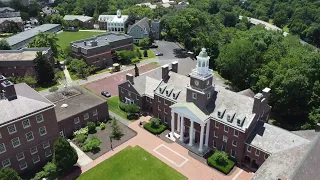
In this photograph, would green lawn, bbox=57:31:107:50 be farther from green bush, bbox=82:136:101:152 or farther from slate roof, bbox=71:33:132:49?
green bush, bbox=82:136:101:152

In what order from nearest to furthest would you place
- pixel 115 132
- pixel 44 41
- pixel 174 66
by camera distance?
pixel 115 132 < pixel 174 66 < pixel 44 41

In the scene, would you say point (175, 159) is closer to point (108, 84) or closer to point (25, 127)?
point (25, 127)

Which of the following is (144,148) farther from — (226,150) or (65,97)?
(65,97)

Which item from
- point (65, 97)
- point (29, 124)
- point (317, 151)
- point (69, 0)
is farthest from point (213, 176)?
point (69, 0)

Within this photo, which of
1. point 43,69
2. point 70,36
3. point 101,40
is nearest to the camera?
point 43,69

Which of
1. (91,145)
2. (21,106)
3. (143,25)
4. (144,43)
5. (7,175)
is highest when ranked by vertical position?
(21,106)

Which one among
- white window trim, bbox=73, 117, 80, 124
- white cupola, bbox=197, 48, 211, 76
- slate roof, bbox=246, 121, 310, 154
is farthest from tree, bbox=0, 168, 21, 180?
slate roof, bbox=246, 121, 310, 154

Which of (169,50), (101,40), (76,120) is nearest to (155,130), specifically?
(76,120)
